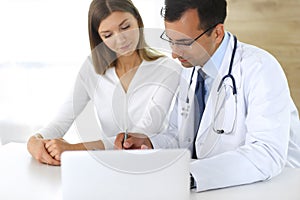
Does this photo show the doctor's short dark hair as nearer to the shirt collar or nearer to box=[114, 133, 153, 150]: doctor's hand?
the shirt collar

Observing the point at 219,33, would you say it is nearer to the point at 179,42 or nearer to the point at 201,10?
the point at 201,10

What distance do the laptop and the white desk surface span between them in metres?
0.16

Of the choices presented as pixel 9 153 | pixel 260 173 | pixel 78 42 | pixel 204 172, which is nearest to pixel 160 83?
pixel 204 172

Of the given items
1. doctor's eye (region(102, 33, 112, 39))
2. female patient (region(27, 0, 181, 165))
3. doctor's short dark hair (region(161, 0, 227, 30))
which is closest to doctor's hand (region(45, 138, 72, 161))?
female patient (region(27, 0, 181, 165))

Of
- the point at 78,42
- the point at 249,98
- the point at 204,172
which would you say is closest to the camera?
the point at 204,172

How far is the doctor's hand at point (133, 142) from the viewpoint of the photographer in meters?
1.26

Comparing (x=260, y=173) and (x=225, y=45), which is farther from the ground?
(x=225, y=45)

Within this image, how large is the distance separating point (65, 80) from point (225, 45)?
5.61 ft

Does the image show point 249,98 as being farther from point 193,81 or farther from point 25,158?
point 25,158

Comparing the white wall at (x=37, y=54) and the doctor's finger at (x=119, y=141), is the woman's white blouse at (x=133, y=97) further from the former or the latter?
the white wall at (x=37, y=54)

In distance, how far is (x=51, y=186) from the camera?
51.0 inches

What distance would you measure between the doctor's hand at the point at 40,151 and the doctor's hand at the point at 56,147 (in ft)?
0.04

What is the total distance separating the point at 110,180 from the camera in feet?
3.46

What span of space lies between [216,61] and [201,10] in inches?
7.1
